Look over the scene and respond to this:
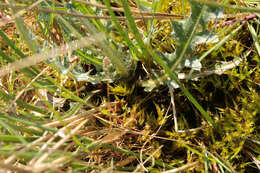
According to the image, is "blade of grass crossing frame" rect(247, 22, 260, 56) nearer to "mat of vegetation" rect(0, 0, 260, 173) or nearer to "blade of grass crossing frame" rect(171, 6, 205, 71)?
"mat of vegetation" rect(0, 0, 260, 173)

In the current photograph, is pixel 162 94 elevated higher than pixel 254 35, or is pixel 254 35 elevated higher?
pixel 254 35

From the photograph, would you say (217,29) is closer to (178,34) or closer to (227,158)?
(178,34)

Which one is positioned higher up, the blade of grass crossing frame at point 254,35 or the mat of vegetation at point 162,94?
the blade of grass crossing frame at point 254,35

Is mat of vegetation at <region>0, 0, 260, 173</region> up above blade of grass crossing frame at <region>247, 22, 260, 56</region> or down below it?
below

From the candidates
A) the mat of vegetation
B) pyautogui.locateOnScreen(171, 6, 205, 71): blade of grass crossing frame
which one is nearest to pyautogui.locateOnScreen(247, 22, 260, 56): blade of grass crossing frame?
the mat of vegetation

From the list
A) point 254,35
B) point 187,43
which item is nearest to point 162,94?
point 187,43

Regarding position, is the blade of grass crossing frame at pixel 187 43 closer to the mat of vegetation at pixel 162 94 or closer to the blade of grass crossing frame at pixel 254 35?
the mat of vegetation at pixel 162 94

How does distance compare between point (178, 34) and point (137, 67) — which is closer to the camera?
point (178, 34)

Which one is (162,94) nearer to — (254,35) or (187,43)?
(187,43)

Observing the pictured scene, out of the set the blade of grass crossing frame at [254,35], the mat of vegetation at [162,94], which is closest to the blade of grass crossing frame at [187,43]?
the mat of vegetation at [162,94]

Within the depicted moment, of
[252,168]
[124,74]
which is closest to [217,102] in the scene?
[252,168]

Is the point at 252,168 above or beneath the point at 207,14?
beneath
